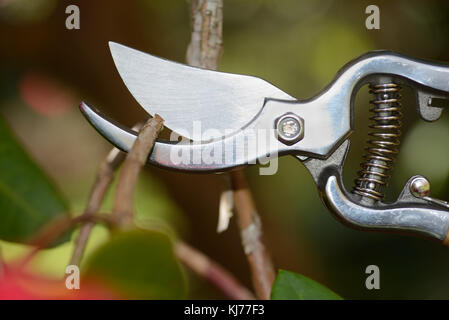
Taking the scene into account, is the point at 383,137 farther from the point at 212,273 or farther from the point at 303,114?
the point at 212,273

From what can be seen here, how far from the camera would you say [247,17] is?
1.13 metres

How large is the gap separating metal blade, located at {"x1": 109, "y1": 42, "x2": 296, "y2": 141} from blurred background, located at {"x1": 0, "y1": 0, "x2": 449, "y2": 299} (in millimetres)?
267

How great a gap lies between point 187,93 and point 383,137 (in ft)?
0.60

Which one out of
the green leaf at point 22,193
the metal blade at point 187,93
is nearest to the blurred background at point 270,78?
the green leaf at point 22,193

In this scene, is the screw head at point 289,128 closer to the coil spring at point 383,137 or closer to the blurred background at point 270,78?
the coil spring at point 383,137

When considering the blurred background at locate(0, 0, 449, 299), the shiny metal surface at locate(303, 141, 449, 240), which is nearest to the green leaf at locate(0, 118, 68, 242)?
the blurred background at locate(0, 0, 449, 299)

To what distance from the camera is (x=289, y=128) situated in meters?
0.50

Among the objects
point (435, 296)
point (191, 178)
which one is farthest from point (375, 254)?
point (191, 178)

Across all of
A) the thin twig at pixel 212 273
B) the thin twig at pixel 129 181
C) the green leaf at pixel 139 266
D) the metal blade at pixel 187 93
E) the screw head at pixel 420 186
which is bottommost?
the thin twig at pixel 212 273

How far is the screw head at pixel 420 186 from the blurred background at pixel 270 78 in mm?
327

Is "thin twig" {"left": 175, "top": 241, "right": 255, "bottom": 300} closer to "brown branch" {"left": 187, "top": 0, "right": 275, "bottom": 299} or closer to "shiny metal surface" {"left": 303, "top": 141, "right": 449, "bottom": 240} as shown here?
"brown branch" {"left": 187, "top": 0, "right": 275, "bottom": 299}

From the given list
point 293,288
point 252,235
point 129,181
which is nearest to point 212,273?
point 252,235

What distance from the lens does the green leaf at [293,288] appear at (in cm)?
44

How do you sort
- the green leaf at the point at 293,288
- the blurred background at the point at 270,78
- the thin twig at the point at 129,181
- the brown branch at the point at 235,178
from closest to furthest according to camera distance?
the thin twig at the point at 129,181
the green leaf at the point at 293,288
the brown branch at the point at 235,178
the blurred background at the point at 270,78
